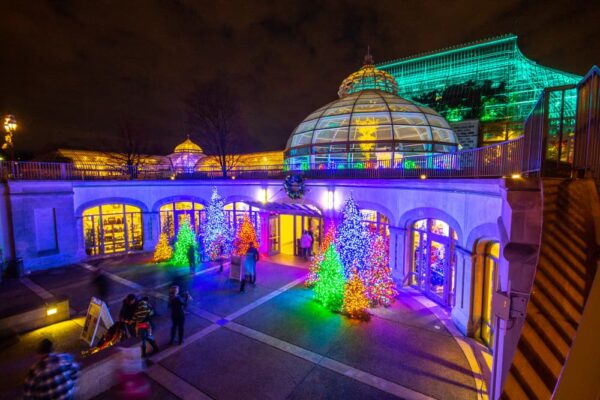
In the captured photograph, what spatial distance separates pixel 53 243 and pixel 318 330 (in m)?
16.4

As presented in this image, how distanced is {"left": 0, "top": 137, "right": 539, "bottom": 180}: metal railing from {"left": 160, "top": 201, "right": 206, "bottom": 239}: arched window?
2.00 m

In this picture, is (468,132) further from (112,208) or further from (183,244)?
(112,208)

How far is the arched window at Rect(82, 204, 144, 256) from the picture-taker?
17750mm

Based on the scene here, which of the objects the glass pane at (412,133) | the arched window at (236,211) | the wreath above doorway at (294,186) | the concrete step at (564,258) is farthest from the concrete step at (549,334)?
→ the arched window at (236,211)

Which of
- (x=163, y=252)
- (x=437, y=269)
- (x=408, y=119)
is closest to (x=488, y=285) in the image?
(x=437, y=269)

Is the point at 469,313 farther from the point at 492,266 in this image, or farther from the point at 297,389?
the point at 297,389

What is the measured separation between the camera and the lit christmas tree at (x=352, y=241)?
Result: 10.4 meters

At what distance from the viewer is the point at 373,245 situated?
35.0 ft

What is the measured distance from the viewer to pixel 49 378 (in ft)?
16.0

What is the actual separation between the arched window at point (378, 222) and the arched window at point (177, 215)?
11.6 m

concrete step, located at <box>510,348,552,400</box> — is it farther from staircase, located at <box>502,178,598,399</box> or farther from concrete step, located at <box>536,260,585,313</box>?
concrete step, located at <box>536,260,585,313</box>

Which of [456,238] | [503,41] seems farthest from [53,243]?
[503,41]

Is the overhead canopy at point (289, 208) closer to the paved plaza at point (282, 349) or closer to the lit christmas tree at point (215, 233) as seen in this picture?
the lit christmas tree at point (215, 233)

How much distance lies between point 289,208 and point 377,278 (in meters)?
7.25
